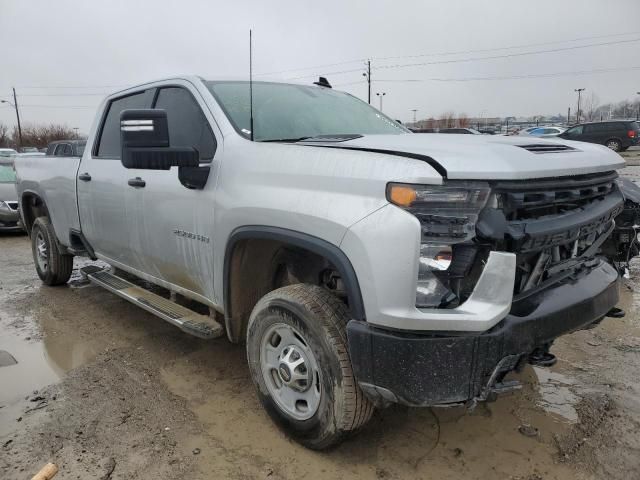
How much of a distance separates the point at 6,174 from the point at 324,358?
10.1m

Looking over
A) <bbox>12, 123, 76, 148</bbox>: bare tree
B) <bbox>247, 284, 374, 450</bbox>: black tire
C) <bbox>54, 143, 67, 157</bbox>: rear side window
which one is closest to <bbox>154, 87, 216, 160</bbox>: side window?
<bbox>247, 284, 374, 450</bbox>: black tire

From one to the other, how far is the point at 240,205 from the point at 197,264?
Result: 664mm

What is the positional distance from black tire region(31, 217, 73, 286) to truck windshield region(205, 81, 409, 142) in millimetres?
3212

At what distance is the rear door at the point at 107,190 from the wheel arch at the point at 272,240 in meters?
1.37

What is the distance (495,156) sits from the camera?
220 cm

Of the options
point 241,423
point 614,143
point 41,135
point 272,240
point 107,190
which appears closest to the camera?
point 272,240

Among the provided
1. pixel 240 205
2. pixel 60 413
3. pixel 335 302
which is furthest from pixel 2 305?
pixel 335 302

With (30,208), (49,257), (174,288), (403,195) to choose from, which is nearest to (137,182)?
(174,288)

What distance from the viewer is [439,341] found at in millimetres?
2107

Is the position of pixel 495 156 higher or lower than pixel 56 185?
higher

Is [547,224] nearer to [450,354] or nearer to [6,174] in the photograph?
[450,354]

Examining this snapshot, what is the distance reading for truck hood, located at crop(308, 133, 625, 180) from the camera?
6.96ft

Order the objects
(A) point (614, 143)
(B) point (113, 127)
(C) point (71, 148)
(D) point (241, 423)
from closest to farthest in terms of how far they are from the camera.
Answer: (D) point (241, 423)
(B) point (113, 127)
(C) point (71, 148)
(A) point (614, 143)

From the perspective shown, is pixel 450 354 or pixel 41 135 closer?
pixel 450 354
